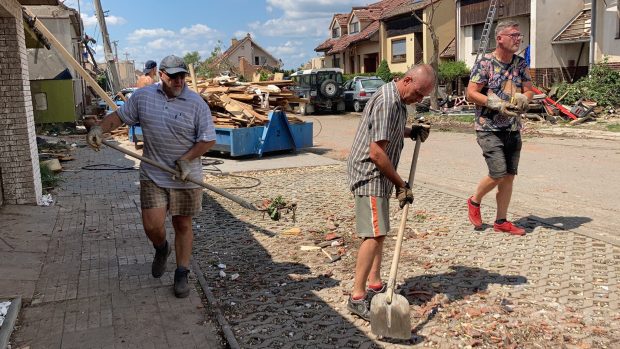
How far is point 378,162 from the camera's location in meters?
3.72

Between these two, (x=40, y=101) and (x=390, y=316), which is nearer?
(x=390, y=316)

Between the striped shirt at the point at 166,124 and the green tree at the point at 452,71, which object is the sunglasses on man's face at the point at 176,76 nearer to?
the striped shirt at the point at 166,124

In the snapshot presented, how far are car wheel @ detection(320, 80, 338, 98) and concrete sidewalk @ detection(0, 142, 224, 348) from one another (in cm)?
1985

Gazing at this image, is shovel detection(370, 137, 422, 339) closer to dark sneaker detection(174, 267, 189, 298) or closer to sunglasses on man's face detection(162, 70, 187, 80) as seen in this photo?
dark sneaker detection(174, 267, 189, 298)

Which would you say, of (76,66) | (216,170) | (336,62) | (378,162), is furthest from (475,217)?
(336,62)

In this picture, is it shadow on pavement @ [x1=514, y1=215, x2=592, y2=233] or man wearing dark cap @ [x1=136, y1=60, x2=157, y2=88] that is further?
man wearing dark cap @ [x1=136, y1=60, x2=157, y2=88]

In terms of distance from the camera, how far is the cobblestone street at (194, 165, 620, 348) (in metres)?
3.74

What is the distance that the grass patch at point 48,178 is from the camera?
9.13 metres

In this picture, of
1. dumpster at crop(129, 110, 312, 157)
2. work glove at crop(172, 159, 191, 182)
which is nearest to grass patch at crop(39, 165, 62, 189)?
dumpster at crop(129, 110, 312, 157)

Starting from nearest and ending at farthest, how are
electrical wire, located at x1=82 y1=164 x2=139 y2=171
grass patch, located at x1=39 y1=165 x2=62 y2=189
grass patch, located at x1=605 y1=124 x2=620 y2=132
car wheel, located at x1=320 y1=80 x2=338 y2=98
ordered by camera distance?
grass patch, located at x1=39 y1=165 x2=62 y2=189 < electrical wire, located at x1=82 y1=164 x2=139 y2=171 < grass patch, located at x1=605 y1=124 x2=620 y2=132 < car wheel, located at x1=320 y1=80 x2=338 y2=98

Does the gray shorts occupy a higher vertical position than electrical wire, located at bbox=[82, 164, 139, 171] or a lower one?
higher

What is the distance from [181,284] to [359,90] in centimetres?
2335

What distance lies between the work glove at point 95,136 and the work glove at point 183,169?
59cm

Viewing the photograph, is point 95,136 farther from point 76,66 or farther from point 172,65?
point 76,66
